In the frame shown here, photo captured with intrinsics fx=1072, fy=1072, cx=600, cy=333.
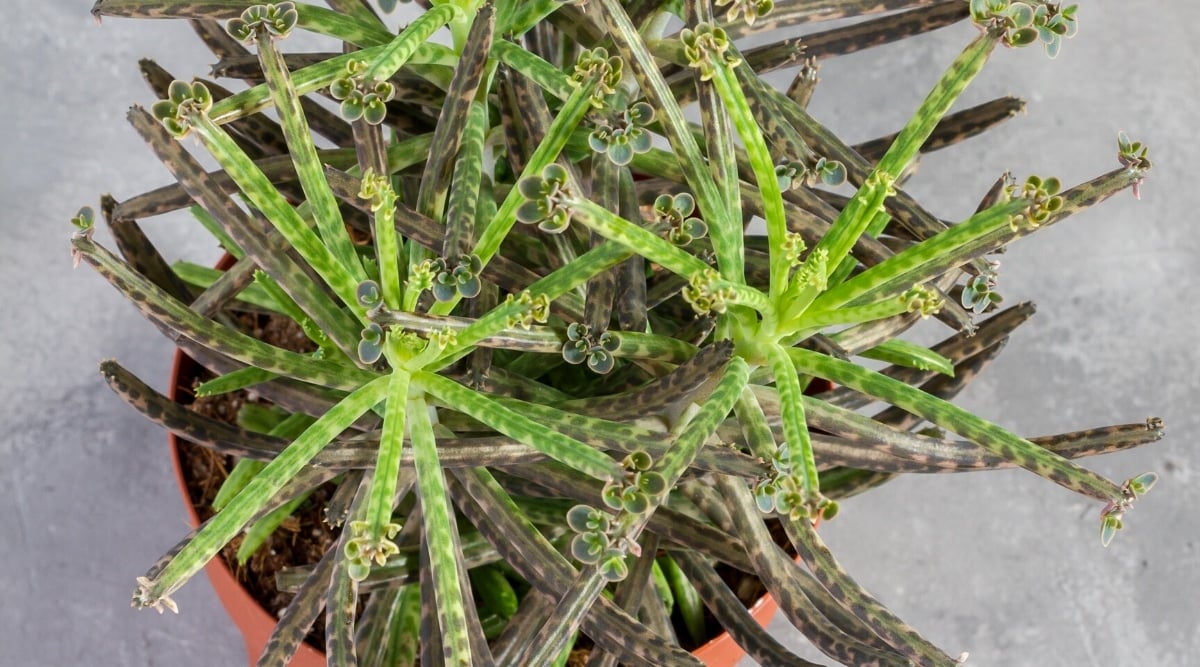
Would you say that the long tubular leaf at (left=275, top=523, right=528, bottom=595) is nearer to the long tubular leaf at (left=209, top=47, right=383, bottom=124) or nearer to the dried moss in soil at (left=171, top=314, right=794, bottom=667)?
the dried moss in soil at (left=171, top=314, right=794, bottom=667)

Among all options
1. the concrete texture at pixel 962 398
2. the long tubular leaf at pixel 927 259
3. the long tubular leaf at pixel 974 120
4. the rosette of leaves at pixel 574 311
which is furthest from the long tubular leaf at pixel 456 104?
the concrete texture at pixel 962 398

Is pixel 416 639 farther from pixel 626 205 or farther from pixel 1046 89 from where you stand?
pixel 1046 89

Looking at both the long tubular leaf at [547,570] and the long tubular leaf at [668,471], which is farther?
the long tubular leaf at [547,570]

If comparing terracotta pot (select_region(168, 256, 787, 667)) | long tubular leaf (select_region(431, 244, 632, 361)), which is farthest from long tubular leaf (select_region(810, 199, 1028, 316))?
terracotta pot (select_region(168, 256, 787, 667))

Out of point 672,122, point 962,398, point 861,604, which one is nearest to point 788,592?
point 861,604

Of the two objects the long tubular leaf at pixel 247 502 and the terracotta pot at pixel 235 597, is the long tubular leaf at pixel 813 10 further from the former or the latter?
the terracotta pot at pixel 235 597

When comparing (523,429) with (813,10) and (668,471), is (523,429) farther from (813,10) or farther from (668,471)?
(813,10)
